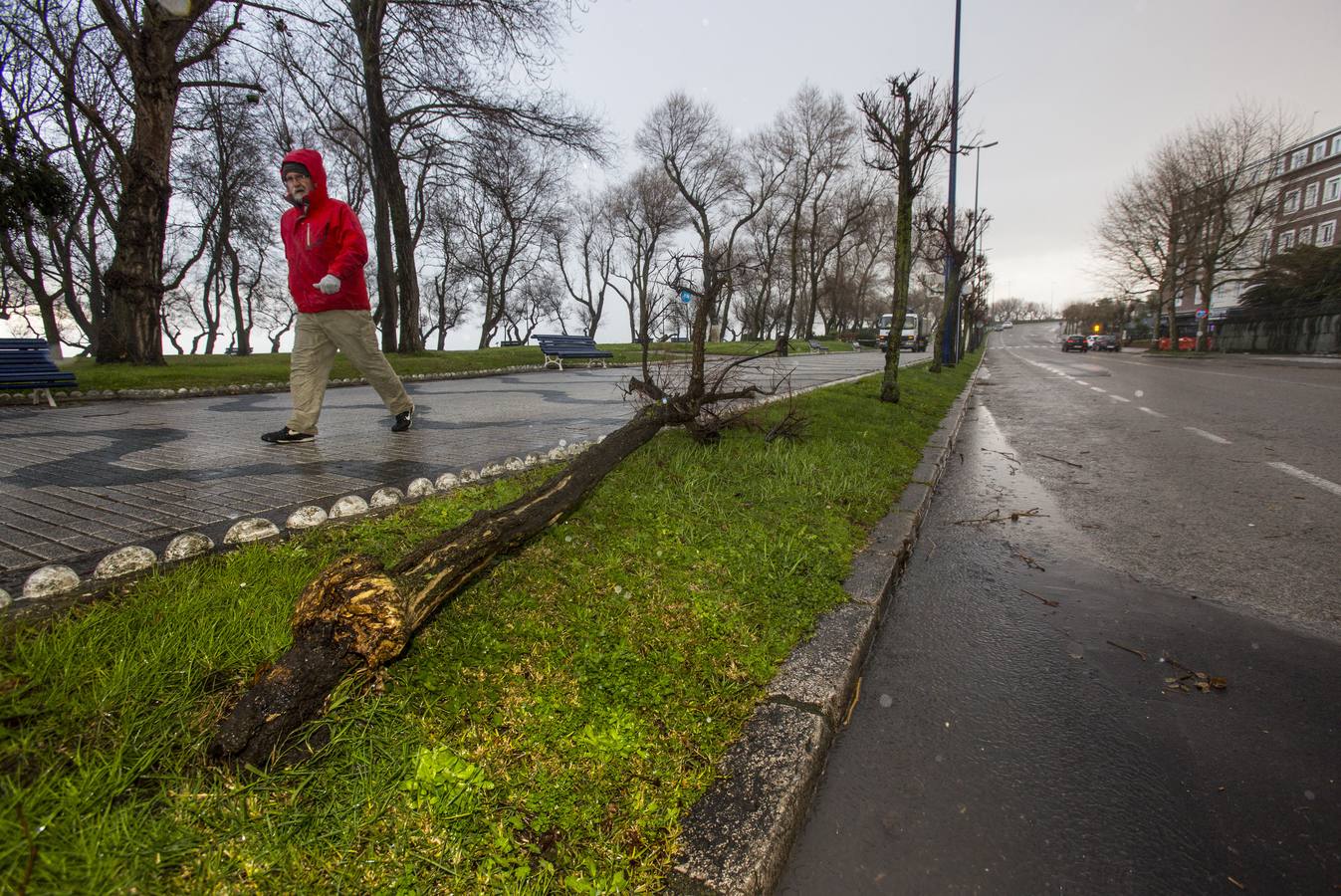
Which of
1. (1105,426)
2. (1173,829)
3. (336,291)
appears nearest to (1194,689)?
(1173,829)

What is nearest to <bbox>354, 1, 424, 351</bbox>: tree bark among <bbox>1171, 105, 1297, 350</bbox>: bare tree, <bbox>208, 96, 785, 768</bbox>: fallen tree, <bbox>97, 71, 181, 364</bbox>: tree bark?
<bbox>97, 71, 181, 364</bbox>: tree bark

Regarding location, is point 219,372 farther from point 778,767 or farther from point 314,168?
point 778,767

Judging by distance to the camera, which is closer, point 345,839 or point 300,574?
point 345,839

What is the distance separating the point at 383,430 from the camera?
5.94 meters

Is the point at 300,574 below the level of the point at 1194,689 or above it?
above

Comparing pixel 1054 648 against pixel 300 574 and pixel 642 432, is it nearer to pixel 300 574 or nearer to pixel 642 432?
pixel 642 432

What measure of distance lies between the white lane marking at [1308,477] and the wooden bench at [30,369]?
13649mm

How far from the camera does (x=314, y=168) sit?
189 inches

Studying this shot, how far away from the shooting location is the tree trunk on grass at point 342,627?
56.3 inches

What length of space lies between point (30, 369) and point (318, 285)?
6.05 meters

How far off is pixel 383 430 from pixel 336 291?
159 centimetres

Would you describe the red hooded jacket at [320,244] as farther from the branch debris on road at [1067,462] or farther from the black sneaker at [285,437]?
A: the branch debris on road at [1067,462]

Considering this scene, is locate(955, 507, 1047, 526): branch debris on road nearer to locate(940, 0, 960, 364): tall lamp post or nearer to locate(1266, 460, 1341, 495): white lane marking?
locate(1266, 460, 1341, 495): white lane marking

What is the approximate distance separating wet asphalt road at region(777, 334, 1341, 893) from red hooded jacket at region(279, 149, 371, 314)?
489cm
